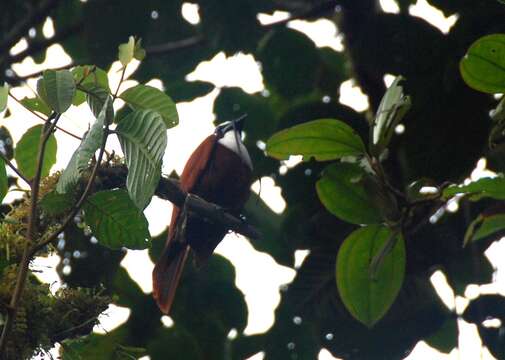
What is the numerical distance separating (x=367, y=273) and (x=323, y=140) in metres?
0.29

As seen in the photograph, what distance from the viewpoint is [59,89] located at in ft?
4.46

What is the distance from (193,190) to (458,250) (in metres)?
1.33

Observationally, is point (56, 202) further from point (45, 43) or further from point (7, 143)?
point (45, 43)

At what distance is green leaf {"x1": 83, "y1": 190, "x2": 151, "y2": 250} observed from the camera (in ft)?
4.93

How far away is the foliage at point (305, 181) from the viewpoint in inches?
60.7

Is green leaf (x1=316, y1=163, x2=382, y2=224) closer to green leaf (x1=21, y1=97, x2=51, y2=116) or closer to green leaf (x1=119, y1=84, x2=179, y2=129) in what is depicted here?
green leaf (x1=119, y1=84, x2=179, y2=129)

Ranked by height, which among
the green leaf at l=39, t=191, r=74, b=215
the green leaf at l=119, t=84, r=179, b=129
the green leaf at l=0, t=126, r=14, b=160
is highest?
the green leaf at l=0, t=126, r=14, b=160

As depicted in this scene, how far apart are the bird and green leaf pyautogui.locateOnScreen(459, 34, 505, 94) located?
1.40 m

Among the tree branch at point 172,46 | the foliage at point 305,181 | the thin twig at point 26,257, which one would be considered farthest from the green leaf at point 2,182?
the tree branch at point 172,46

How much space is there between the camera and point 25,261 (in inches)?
49.1

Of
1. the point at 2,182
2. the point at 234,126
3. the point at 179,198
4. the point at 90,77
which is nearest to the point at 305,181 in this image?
the point at 179,198

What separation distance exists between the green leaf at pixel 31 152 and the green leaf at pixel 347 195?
541 mm

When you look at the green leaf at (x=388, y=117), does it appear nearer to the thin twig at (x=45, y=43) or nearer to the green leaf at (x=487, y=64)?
the green leaf at (x=487, y=64)

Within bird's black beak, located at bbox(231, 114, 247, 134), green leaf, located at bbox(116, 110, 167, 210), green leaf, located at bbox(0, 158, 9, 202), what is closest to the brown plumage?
bird's black beak, located at bbox(231, 114, 247, 134)
